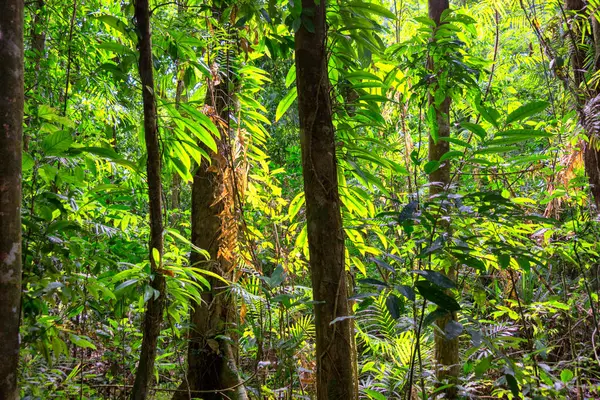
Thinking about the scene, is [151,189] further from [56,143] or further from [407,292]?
[407,292]

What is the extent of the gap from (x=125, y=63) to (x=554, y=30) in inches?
167

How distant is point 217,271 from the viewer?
284cm

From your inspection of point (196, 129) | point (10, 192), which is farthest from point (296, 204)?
point (10, 192)

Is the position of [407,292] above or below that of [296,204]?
below

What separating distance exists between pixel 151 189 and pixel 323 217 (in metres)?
0.63

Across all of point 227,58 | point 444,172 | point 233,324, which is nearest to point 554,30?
point 444,172

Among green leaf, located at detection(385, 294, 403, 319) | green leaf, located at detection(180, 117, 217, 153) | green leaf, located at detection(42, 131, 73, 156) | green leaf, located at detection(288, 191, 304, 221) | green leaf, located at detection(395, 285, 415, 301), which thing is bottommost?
green leaf, located at detection(385, 294, 403, 319)

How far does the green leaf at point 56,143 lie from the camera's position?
5.35 ft

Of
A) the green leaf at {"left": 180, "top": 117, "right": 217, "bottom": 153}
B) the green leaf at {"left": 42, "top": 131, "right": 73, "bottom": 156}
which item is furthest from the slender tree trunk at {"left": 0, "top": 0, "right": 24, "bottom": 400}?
the green leaf at {"left": 180, "top": 117, "right": 217, "bottom": 153}

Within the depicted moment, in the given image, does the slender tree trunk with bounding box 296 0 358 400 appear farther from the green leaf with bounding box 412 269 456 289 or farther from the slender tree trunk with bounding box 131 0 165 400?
the slender tree trunk with bounding box 131 0 165 400

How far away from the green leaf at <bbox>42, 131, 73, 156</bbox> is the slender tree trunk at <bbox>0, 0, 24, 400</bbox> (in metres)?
0.27

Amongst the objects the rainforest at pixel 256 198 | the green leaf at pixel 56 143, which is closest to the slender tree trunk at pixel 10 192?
the rainforest at pixel 256 198

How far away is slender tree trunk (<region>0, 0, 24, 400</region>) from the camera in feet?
4.22

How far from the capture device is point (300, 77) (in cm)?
164
